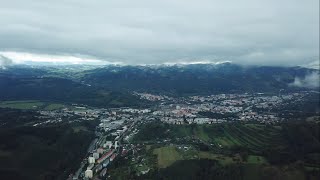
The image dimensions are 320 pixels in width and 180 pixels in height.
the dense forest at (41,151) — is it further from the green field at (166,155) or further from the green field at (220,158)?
the green field at (220,158)

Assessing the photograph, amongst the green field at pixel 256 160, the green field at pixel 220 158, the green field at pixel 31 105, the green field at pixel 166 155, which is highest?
the green field at pixel 256 160

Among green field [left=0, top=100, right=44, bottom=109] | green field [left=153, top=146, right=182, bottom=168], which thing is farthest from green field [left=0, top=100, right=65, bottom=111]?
green field [left=153, top=146, right=182, bottom=168]

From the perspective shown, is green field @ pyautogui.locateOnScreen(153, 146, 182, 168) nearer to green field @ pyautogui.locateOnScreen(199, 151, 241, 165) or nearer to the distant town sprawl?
green field @ pyautogui.locateOnScreen(199, 151, 241, 165)

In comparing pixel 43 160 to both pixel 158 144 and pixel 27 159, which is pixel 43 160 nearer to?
pixel 27 159

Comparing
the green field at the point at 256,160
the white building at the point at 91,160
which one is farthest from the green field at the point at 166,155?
the green field at the point at 256,160

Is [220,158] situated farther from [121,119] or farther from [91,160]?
[121,119]
